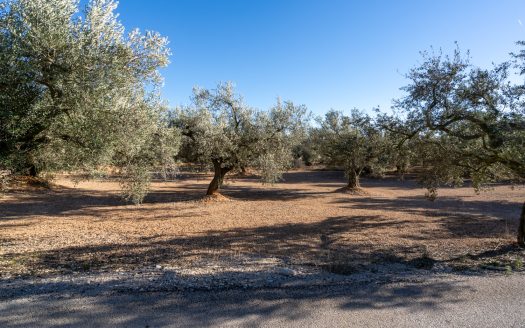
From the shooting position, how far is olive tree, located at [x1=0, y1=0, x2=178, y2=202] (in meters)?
7.17

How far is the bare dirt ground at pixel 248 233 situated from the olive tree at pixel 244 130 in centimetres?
295

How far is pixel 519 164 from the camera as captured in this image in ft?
30.8

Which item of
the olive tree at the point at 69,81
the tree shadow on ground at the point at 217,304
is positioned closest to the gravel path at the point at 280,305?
the tree shadow on ground at the point at 217,304

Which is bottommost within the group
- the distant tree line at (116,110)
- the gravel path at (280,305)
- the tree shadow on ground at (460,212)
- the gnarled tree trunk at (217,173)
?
the tree shadow on ground at (460,212)

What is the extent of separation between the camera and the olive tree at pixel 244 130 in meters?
21.2

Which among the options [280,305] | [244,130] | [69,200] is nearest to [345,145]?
[244,130]

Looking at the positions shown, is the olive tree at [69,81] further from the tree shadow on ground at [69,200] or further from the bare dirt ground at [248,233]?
the tree shadow on ground at [69,200]

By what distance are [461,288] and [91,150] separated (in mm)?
8792

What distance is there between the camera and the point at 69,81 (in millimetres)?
7387

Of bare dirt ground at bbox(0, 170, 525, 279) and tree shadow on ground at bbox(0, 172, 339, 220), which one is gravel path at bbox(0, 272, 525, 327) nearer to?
bare dirt ground at bbox(0, 170, 525, 279)

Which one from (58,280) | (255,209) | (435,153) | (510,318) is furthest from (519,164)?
(255,209)

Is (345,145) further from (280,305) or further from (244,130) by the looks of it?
(280,305)

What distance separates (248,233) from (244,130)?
9864 millimetres

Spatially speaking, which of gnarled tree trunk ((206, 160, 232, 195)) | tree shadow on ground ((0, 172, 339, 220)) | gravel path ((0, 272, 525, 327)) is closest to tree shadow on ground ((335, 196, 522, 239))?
tree shadow on ground ((0, 172, 339, 220))
